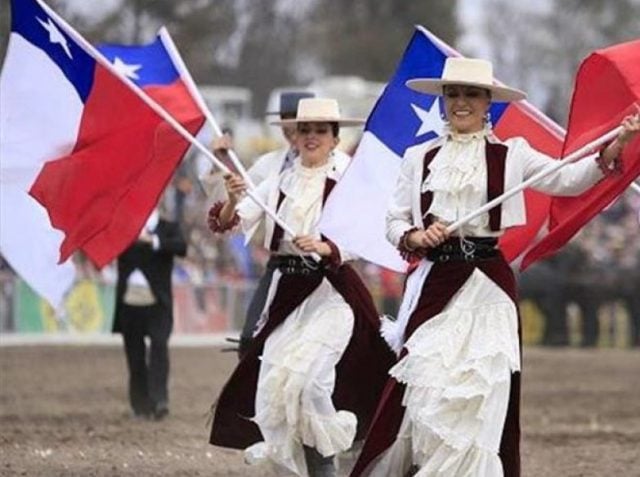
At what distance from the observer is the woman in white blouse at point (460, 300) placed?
10539 mm

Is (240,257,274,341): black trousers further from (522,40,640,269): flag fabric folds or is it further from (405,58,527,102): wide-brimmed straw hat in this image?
(405,58,527,102): wide-brimmed straw hat

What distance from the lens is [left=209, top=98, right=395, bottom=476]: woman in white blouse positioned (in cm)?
1223

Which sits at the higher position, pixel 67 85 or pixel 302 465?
pixel 67 85

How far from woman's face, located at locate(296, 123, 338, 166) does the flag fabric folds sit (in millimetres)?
1581

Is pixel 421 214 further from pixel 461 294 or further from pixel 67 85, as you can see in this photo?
pixel 67 85

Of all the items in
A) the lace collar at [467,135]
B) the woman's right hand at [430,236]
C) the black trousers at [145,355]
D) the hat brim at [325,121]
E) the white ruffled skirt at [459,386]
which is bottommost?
the black trousers at [145,355]

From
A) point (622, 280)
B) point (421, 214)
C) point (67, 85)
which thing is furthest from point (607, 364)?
point (421, 214)

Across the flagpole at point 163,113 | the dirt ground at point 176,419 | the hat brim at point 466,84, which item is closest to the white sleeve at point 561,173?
the hat brim at point 466,84

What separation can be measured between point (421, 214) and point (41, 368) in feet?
43.0

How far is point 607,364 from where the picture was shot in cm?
2725

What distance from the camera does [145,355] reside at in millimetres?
17984

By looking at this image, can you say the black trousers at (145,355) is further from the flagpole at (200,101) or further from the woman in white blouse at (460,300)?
the woman in white blouse at (460,300)

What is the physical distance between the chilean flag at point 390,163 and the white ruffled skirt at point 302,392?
1.29 ft

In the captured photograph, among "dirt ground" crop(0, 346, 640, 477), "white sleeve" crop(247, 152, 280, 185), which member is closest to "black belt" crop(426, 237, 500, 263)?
"white sleeve" crop(247, 152, 280, 185)
